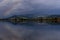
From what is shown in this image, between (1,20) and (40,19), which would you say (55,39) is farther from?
(1,20)

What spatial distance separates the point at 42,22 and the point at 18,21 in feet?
16.3

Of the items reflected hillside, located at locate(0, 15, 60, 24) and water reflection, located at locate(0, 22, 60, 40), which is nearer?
water reflection, located at locate(0, 22, 60, 40)

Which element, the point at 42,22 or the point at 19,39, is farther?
the point at 42,22

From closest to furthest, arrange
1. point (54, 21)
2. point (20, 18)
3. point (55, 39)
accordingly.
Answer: point (55, 39), point (54, 21), point (20, 18)

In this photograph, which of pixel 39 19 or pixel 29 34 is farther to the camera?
pixel 39 19

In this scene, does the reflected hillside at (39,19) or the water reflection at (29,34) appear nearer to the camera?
the water reflection at (29,34)

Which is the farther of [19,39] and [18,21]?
[18,21]

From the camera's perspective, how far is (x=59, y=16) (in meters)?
33.1

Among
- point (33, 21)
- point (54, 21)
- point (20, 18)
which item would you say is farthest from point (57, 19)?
point (20, 18)

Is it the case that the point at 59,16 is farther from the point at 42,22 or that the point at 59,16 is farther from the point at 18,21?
the point at 18,21

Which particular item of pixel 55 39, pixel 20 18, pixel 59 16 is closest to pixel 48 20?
pixel 59 16

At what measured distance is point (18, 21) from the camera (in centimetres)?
3375

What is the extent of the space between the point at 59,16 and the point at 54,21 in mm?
3122

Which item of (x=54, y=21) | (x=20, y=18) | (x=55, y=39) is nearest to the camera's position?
(x=55, y=39)
